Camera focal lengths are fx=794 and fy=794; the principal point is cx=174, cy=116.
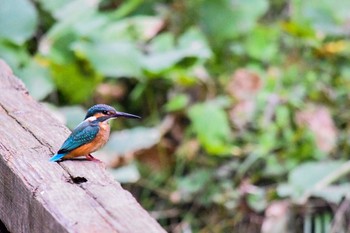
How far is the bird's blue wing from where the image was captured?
4.20 ft

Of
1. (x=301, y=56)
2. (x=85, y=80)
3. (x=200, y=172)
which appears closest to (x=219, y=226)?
(x=200, y=172)

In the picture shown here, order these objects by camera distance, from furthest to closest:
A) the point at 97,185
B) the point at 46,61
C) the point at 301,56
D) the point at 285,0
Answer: the point at 285,0, the point at 301,56, the point at 46,61, the point at 97,185

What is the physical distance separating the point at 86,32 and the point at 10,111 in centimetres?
246

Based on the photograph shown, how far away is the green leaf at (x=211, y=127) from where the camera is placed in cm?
374

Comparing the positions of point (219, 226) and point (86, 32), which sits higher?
point (86, 32)

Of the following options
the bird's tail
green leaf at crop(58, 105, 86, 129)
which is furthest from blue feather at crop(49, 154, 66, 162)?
green leaf at crop(58, 105, 86, 129)

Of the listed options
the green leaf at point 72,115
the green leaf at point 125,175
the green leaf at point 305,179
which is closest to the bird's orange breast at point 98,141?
the green leaf at point 125,175

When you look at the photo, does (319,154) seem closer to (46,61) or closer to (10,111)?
(46,61)

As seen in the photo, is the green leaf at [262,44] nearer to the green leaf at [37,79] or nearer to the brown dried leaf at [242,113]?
the brown dried leaf at [242,113]

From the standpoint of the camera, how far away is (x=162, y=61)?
383 cm

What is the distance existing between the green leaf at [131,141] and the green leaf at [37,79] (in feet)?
1.21

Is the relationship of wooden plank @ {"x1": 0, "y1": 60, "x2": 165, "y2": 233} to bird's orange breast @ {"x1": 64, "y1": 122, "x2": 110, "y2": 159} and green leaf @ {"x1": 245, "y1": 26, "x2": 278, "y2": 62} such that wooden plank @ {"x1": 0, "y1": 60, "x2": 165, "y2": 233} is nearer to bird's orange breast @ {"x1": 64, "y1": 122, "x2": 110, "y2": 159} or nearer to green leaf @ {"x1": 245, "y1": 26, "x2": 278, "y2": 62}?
bird's orange breast @ {"x1": 64, "y1": 122, "x2": 110, "y2": 159}

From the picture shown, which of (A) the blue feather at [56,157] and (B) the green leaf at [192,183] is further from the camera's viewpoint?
(B) the green leaf at [192,183]

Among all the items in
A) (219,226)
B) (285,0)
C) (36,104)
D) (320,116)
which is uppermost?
(36,104)
